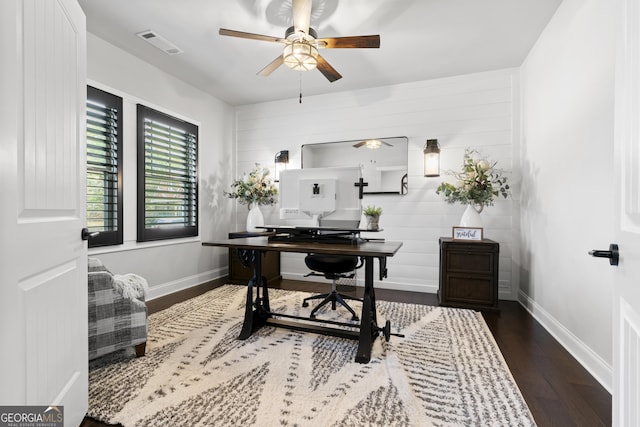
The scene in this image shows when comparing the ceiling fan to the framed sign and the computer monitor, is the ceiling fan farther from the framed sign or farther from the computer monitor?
the framed sign

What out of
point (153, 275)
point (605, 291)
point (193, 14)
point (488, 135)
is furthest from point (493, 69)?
point (153, 275)

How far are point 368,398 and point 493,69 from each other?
3873 mm

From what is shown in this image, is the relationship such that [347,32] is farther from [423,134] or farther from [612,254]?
[612,254]

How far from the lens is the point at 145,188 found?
3527 mm

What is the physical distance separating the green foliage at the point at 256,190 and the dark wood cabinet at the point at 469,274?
8.22 feet

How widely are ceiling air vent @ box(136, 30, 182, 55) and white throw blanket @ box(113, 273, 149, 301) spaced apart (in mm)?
2296

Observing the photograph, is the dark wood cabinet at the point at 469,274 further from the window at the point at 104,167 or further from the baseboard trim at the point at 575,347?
the window at the point at 104,167

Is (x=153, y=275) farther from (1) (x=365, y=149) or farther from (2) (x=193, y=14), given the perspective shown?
(1) (x=365, y=149)

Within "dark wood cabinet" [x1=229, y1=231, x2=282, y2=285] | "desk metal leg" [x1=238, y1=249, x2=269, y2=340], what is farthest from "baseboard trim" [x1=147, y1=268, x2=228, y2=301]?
"desk metal leg" [x1=238, y1=249, x2=269, y2=340]

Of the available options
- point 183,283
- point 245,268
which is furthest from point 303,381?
point 183,283

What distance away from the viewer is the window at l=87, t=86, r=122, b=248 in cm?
293

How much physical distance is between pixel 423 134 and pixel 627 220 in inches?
132

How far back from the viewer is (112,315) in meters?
1.98

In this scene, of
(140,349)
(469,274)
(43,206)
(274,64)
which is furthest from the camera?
(469,274)
